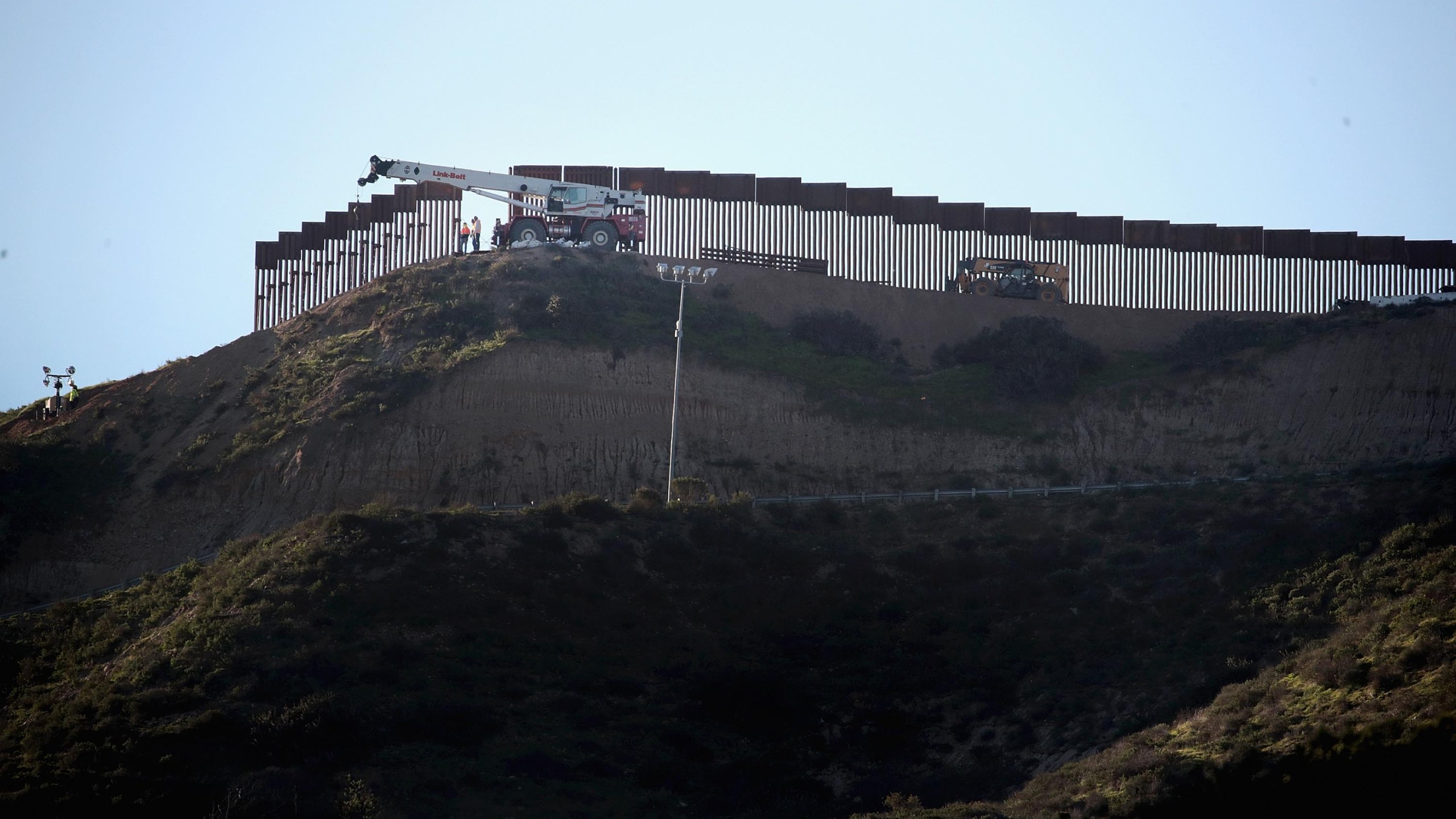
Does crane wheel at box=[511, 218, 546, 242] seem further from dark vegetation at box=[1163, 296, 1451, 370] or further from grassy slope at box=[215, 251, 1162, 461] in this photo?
dark vegetation at box=[1163, 296, 1451, 370]

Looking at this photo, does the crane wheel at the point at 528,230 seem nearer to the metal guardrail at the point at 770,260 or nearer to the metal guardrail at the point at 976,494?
the metal guardrail at the point at 770,260

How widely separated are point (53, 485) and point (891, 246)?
2885 cm

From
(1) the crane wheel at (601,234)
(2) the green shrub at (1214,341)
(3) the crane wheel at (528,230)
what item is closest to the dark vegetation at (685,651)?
(2) the green shrub at (1214,341)

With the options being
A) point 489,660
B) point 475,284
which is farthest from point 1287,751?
point 475,284

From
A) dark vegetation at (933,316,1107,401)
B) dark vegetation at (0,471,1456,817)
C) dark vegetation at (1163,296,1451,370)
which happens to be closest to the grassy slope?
dark vegetation at (933,316,1107,401)

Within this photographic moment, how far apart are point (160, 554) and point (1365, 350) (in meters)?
37.6

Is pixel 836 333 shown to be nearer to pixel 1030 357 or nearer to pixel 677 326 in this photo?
pixel 1030 357

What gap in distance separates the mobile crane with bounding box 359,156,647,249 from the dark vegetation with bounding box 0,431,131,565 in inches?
562

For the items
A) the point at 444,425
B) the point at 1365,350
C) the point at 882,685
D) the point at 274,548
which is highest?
→ the point at 1365,350

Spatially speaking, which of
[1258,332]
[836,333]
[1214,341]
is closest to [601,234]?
[836,333]

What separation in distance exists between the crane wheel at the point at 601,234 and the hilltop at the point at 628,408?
0.81 metres

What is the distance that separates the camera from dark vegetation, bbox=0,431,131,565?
38.3 m

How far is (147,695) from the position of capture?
2567 centimetres

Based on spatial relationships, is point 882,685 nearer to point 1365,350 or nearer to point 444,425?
point 444,425
